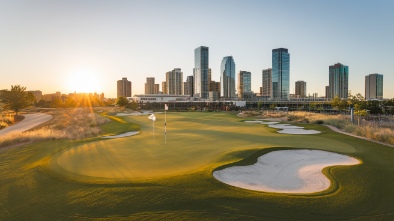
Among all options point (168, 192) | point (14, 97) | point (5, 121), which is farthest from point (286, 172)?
point (14, 97)

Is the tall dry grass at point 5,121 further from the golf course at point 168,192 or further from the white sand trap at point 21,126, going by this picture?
the golf course at point 168,192

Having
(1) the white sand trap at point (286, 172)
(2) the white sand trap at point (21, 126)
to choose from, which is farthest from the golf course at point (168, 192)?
(2) the white sand trap at point (21, 126)

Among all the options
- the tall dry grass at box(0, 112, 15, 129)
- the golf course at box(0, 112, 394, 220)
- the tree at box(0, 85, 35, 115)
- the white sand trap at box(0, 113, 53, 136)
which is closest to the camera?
the golf course at box(0, 112, 394, 220)

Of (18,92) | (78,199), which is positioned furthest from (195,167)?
(18,92)

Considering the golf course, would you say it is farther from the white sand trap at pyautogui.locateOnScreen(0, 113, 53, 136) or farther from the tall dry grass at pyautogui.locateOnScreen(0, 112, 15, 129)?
the tall dry grass at pyautogui.locateOnScreen(0, 112, 15, 129)

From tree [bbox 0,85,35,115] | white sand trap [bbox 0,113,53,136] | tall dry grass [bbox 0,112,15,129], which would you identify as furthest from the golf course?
tree [bbox 0,85,35,115]

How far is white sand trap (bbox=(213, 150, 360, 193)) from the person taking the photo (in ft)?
27.9

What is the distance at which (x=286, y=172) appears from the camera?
10.3 metres

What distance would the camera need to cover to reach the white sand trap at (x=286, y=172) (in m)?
8.49

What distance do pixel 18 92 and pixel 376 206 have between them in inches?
2575

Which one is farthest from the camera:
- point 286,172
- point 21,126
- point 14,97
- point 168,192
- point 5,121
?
point 14,97

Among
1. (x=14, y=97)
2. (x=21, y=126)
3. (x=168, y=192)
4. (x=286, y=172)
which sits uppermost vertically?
(x=14, y=97)

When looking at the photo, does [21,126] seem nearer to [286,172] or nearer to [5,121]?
[5,121]

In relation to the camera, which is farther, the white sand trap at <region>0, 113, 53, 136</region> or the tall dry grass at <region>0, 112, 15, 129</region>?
the tall dry grass at <region>0, 112, 15, 129</region>
